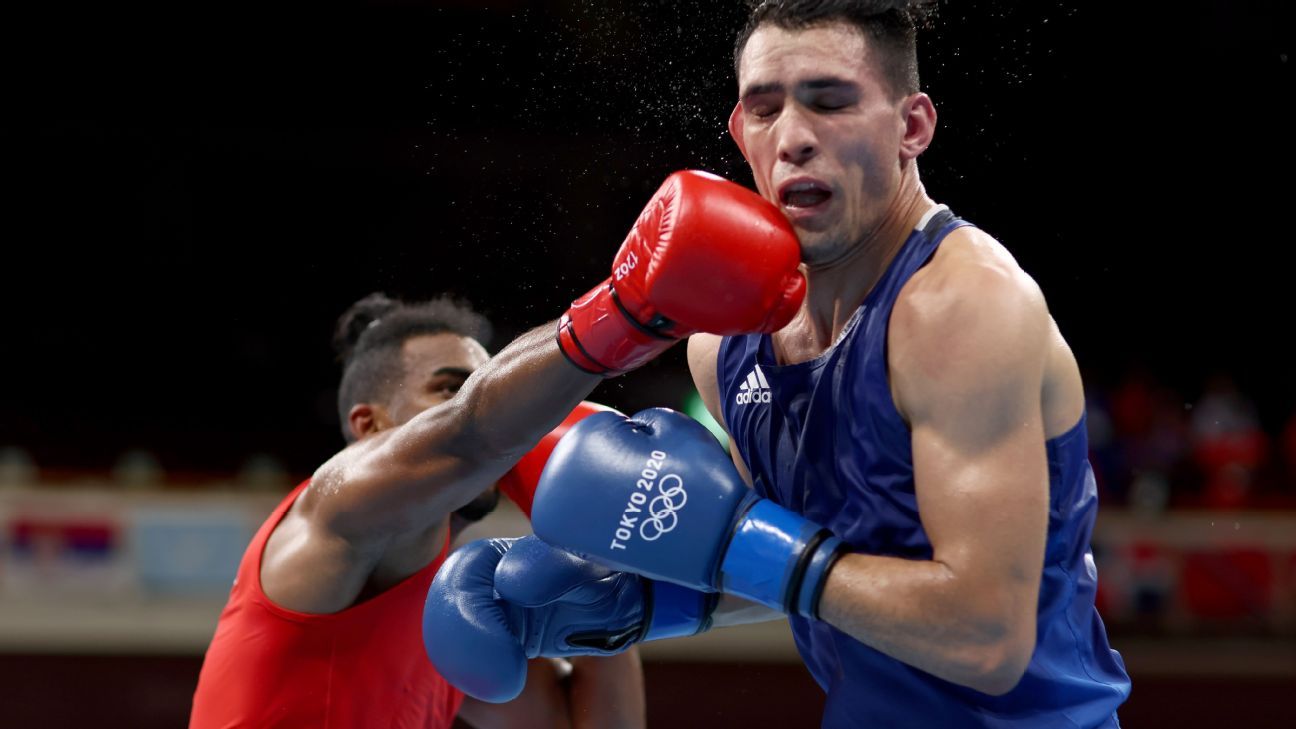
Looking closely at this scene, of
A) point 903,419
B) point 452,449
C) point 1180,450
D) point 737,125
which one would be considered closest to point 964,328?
point 903,419

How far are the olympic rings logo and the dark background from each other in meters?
5.94

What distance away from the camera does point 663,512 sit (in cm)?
191

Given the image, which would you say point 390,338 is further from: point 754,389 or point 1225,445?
point 1225,445

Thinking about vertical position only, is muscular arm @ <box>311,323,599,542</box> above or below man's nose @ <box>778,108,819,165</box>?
below

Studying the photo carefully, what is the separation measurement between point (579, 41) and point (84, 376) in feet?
13.3

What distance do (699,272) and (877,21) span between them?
1.64 feet

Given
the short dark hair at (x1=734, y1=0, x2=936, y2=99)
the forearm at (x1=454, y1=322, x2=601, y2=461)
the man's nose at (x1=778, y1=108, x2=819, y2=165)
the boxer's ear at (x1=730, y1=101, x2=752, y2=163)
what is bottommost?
the forearm at (x1=454, y1=322, x2=601, y2=461)

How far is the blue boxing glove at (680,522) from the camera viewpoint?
6.08 feet

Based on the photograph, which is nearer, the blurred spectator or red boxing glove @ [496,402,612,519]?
red boxing glove @ [496,402,612,519]

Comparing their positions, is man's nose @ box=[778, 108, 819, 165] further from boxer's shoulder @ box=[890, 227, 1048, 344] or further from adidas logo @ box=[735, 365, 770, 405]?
adidas logo @ box=[735, 365, 770, 405]

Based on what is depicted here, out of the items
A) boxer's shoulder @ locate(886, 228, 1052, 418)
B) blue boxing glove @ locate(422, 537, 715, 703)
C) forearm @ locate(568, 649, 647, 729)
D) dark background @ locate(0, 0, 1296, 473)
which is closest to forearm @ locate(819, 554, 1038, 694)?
boxer's shoulder @ locate(886, 228, 1052, 418)

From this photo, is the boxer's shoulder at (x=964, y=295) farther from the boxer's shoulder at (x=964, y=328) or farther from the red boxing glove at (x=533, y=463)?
the red boxing glove at (x=533, y=463)

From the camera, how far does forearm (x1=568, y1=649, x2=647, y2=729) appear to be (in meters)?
3.36

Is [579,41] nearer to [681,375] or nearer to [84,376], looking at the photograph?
[681,375]
